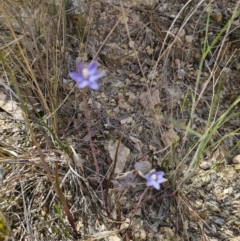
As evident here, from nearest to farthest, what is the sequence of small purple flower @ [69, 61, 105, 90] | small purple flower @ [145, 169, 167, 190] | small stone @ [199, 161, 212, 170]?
small purple flower @ [69, 61, 105, 90], small purple flower @ [145, 169, 167, 190], small stone @ [199, 161, 212, 170]

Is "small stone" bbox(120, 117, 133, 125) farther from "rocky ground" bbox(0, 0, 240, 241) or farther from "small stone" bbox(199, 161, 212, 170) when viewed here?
"small stone" bbox(199, 161, 212, 170)

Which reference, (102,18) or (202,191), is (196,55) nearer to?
(102,18)

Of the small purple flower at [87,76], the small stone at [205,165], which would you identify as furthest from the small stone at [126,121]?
the small purple flower at [87,76]

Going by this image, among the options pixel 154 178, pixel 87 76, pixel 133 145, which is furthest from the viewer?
pixel 133 145

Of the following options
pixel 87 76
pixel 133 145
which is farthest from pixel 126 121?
pixel 87 76

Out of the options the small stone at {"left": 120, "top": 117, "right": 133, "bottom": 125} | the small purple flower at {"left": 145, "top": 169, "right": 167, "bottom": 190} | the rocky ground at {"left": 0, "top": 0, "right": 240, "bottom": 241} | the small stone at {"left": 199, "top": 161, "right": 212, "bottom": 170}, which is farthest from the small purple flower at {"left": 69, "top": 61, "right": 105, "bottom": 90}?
the small stone at {"left": 199, "top": 161, "right": 212, "bottom": 170}

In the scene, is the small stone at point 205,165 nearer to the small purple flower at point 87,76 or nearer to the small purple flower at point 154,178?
the small purple flower at point 154,178

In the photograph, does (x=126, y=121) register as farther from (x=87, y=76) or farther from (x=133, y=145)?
(x=87, y=76)

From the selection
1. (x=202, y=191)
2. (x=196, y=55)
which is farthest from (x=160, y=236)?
(x=196, y=55)

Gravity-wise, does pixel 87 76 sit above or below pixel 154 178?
above
